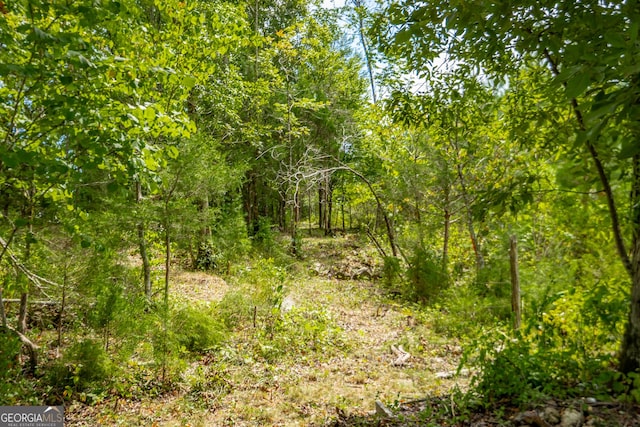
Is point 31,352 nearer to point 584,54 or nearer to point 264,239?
point 584,54

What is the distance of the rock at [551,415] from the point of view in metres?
2.14

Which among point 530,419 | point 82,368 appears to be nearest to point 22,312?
point 82,368

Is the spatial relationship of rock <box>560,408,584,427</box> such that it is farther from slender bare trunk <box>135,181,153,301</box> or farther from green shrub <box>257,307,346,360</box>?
slender bare trunk <box>135,181,153,301</box>

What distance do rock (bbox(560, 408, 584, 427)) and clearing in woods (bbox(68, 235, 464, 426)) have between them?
1.53m

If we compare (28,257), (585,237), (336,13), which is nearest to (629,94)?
(585,237)

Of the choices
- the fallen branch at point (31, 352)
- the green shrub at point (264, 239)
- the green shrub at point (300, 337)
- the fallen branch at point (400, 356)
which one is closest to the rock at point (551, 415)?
the fallen branch at point (400, 356)

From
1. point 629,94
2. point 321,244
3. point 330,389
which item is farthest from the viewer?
point 321,244

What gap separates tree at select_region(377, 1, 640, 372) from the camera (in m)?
0.99

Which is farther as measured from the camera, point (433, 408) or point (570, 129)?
point (433, 408)

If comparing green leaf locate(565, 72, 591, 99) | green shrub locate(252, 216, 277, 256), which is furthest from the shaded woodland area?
green shrub locate(252, 216, 277, 256)

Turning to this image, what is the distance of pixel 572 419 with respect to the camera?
2.09m

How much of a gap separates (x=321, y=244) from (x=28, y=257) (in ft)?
35.7

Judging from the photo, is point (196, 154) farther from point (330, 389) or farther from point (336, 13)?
point (336, 13)

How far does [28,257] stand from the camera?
3.91m
